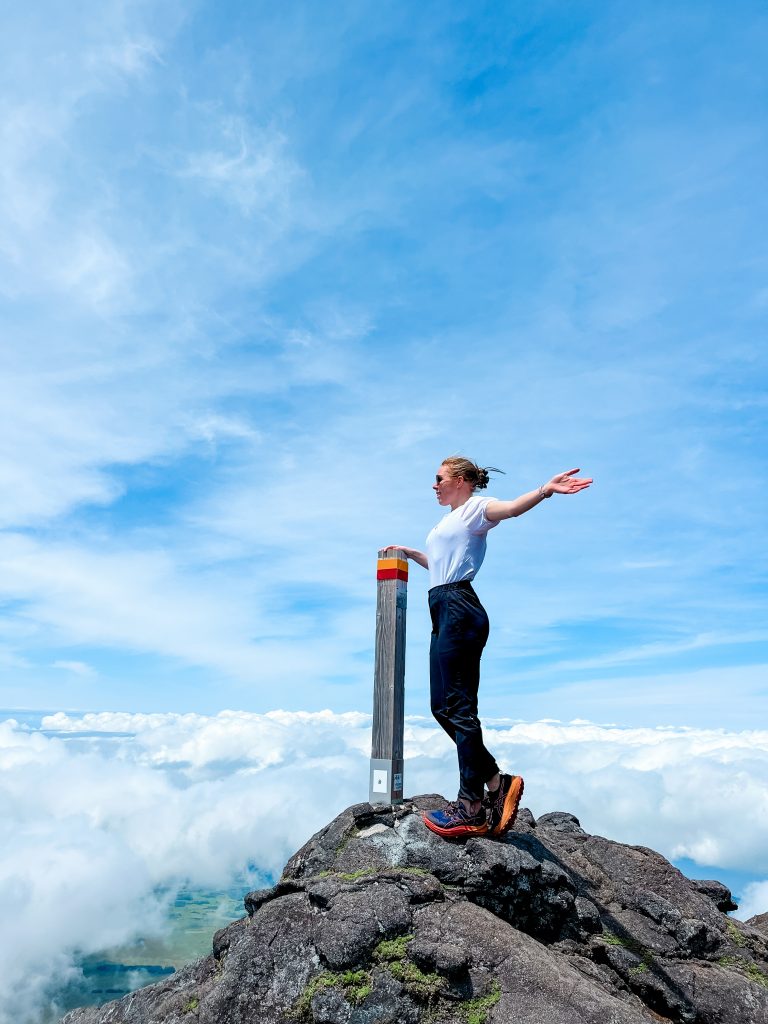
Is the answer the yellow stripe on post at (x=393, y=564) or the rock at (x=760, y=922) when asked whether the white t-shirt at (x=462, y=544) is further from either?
the rock at (x=760, y=922)

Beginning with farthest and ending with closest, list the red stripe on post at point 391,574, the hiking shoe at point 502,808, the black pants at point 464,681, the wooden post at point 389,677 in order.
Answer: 1. the red stripe on post at point 391,574
2. the wooden post at point 389,677
3. the hiking shoe at point 502,808
4. the black pants at point 464,681

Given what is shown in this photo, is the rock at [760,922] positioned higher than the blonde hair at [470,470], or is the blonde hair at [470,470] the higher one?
the blonde hair at [470,470]

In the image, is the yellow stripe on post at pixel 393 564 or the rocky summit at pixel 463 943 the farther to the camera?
the yellow stripe on post at pixel 393 564

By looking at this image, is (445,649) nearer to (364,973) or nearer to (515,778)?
(515,778)

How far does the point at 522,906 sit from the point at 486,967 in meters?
1.49

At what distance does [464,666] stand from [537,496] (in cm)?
226

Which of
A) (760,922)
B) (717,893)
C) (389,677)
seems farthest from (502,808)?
(760,922)

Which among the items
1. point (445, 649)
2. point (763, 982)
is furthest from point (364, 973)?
point (763, 982)

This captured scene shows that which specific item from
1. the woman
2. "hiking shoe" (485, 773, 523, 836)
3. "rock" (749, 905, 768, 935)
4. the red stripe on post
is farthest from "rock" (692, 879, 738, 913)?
the red stripe on post

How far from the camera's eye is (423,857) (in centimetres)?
910

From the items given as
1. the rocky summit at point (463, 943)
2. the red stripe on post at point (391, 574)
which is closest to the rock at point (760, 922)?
the rocky summit at point (463, 943)

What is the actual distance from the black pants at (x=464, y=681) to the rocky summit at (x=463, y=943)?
2.91ft

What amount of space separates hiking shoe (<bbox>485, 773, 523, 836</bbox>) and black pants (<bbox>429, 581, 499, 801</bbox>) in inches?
9.3

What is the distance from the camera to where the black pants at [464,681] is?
364 inches
